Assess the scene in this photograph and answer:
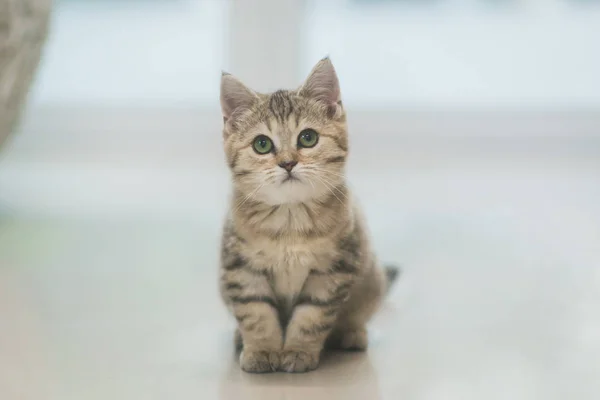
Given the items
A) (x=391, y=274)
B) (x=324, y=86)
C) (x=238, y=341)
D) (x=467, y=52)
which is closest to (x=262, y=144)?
(x=324, y=86)

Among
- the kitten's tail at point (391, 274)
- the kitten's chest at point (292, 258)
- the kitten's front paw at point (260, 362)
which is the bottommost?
the kitten's front paw at point (260, 362)

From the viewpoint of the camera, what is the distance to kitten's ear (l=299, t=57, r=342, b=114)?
4.09ft

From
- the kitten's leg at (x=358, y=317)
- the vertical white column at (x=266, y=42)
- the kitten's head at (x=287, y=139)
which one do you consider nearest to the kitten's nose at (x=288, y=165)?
the kitten's head at (x=287, y=139)

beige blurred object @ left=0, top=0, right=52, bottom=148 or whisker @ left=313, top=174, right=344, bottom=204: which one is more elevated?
beige blurred object @ left=0, top=0, right=52, bottom=148

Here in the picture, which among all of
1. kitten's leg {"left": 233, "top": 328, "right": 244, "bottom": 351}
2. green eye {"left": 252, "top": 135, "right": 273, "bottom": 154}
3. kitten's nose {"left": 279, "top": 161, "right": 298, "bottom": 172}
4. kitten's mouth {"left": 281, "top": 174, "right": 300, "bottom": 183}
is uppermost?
green eye {"left": 252, "top": 135, "right": 273, "bottom": 154}

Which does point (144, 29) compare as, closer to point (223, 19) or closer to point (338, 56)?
point (223, 19)

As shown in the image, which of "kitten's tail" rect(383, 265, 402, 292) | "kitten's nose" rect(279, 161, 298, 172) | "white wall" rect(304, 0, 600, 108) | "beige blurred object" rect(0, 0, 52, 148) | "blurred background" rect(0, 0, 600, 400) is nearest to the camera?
"kitten's nose" rect(279, 161, 298, 172)

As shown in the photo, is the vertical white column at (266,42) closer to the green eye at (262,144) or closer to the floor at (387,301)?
the floor at (387,301)

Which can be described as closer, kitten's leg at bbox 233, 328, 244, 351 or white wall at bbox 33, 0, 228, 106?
kitten's leg at bbox 233, 328, 244, 351

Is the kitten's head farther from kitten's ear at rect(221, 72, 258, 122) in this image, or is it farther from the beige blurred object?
the beige blurred object

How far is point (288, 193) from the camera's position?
1223mm

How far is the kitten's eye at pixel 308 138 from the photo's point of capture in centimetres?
122

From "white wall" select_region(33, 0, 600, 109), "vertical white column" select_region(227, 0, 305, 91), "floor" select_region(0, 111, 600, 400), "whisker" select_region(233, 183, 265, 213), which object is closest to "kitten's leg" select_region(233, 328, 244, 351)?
"floor" select_region(0, 111, 600, 400)

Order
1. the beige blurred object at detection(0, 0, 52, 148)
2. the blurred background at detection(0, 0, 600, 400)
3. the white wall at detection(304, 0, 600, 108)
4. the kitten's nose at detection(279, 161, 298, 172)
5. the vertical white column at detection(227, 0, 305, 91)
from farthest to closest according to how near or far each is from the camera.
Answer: the white wall at detection(304, 0, 600, 108), the vertical white column at detection(227, 0, 305, 91), the beige blurred object at detection(0, 0, 52, 148), the blurred background at detection(0, 0, 600, 400), the kitten's nose at detection(279, 161, 298, 172)
